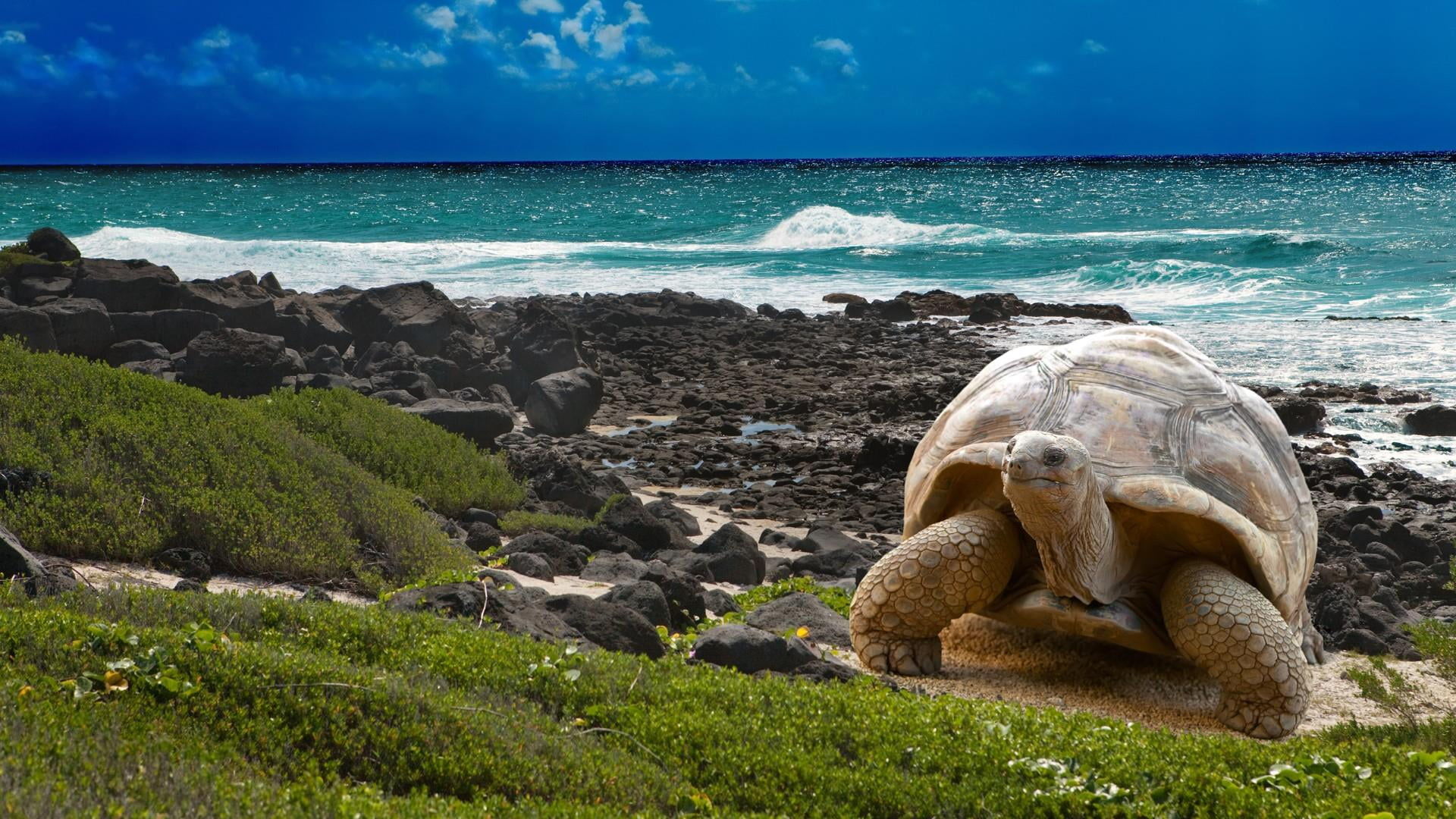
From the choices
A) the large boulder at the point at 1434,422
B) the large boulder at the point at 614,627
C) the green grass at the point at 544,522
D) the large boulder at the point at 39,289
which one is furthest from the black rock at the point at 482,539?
the large boulder at the point at 39,289

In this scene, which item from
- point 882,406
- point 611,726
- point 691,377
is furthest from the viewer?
point 691,377

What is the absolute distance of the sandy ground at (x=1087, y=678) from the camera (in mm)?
5844

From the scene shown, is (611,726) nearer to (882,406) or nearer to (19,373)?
(19,373)

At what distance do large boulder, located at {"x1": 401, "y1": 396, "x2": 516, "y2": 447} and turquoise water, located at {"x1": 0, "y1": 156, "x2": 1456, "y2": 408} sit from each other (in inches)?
465

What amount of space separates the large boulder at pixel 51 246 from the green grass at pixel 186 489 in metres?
13.8

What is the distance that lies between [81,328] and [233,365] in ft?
13.1

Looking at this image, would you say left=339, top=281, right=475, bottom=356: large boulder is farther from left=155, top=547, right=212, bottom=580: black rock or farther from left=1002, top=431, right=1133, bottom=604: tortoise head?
left=1002, top=431, right=1133, bottom=604: tortoise head

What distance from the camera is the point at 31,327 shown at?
637 inches

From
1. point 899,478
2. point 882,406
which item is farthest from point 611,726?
point 882,406

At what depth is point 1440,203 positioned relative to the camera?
188ft

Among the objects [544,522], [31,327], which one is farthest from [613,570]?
[31,327]

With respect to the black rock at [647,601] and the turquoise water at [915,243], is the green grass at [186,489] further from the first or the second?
the turquoise water at [915,243]

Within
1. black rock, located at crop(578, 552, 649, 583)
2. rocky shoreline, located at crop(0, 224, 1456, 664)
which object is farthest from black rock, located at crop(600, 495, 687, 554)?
black rock, located at crop(578, 552, 649, 583)

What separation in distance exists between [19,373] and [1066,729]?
745cm
